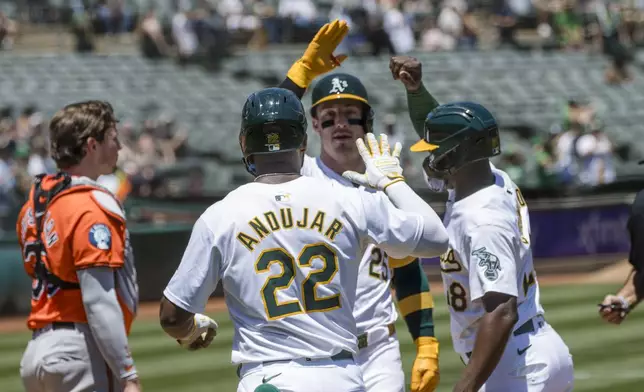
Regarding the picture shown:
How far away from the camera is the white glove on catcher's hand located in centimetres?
485

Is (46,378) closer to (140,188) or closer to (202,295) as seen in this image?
(202,295)

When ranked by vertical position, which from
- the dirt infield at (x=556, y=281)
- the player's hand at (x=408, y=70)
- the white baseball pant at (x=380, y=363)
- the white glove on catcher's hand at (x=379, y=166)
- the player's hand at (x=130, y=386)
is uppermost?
the player's hand at (x=408, y=70)

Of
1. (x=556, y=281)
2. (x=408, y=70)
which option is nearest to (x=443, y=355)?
(x=556, y=281)

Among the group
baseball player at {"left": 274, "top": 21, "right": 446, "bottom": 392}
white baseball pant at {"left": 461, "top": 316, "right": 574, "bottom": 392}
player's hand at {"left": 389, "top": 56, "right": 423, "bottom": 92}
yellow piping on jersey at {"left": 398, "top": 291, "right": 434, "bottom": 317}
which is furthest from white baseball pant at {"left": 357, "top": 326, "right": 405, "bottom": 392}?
player's hand at {"left": 389, "top": 56, "right": 423, "bottom": 92}

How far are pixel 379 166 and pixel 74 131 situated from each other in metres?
1.41

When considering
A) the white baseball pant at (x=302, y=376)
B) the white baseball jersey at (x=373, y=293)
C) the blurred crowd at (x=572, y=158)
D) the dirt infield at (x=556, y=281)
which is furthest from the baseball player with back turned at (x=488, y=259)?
the blurred crowd at (x=572, y=158)

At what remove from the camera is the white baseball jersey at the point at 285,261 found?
4527 millimetres

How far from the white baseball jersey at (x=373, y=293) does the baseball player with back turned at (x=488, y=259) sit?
776mm

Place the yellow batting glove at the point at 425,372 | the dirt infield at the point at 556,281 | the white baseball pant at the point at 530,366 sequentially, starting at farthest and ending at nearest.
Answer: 1. the dirt infield at the point at 556,281
2. the yellow batting glove at the point at 425,372
3. the white baseball pant at the point at 530,366

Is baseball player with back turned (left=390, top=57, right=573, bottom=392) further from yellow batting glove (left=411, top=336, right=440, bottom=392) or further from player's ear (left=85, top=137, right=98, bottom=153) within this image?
player's ear (left=85, top=137, right=98, bottom=153)

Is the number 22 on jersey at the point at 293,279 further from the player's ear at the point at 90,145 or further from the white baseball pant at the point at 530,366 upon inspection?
the player's ear at the point at 90,145

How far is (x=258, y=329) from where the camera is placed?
14.9 feet

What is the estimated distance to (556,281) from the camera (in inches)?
690

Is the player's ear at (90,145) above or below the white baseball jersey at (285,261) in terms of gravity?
above
